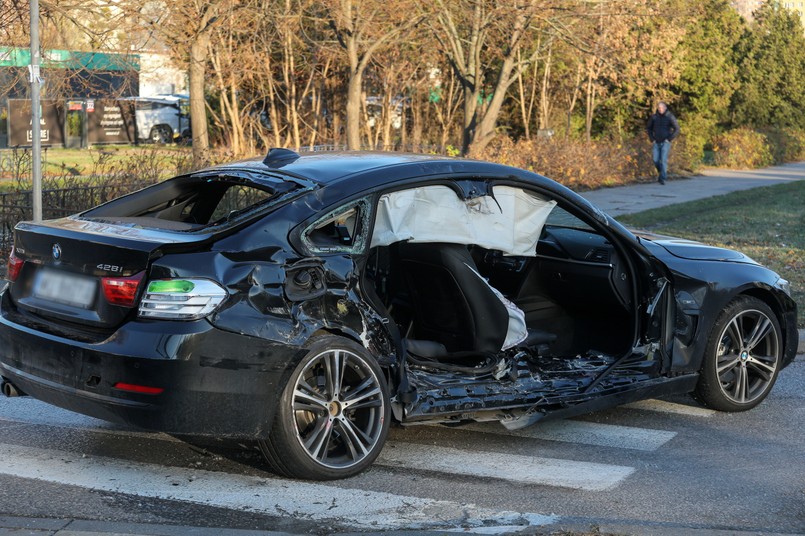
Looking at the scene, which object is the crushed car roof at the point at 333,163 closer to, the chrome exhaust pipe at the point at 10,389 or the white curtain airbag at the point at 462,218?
the white curtain airbag at the point at 462,218

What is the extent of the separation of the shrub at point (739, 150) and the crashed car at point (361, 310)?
89.9ft

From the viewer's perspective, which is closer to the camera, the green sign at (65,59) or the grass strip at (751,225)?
the grass strip at (751,225)

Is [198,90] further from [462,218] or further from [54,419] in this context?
[462,218]

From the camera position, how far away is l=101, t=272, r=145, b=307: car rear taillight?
15.6ft

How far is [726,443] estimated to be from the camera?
6.01m

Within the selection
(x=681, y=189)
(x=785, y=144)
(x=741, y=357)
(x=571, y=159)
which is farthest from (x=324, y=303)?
(x=785, y=144)

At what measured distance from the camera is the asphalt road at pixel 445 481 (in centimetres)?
460

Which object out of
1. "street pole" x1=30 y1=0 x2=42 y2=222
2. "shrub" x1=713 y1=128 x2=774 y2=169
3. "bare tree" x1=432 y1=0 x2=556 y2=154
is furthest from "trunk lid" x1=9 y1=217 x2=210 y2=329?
"shrub" x1=713 y1=128 x2=774 y2=169

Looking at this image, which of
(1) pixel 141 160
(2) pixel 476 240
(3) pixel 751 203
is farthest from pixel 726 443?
(3) pixel 751 203

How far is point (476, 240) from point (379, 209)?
57 cm

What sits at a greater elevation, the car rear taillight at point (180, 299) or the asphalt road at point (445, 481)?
the car rear taillight at point (180, 299)

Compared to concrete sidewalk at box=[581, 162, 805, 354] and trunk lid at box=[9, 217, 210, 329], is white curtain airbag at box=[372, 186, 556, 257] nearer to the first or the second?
trunk lid at box=[9, 217, 210, 329]

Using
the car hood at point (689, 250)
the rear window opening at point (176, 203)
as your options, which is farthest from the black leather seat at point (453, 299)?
the car hood at point (689, 250)

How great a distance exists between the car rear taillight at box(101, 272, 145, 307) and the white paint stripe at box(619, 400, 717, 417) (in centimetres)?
336
